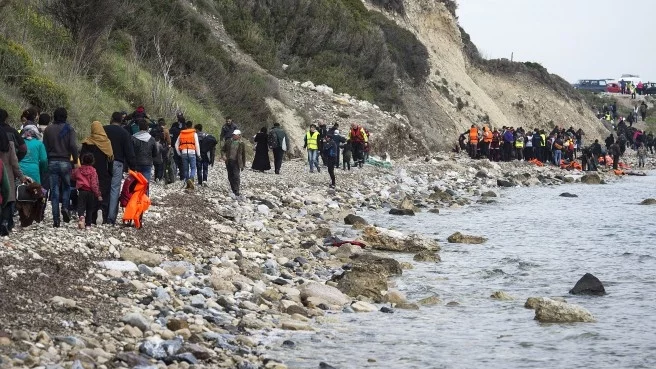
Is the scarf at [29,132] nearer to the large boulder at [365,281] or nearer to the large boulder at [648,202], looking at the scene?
the large boulder at [365,281]

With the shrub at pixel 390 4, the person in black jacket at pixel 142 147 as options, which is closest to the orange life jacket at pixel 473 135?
the shrub at pixel 390 4

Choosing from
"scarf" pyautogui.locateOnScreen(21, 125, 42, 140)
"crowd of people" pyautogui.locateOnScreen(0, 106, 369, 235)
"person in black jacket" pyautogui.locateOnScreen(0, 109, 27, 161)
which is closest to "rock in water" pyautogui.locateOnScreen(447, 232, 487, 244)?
"crowd of people" pyautogui.locateOnScreen(0, 106, 369, 235)

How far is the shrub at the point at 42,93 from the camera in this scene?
2341 centimetres

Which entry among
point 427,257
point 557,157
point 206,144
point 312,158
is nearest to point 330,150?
point 312,158

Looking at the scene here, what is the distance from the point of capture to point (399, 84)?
52.4 meters

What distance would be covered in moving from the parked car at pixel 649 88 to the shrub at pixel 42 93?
326 ft

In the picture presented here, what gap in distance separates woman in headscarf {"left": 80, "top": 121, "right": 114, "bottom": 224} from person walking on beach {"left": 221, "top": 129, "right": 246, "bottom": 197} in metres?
6.87

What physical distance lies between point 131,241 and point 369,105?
30.6 metres

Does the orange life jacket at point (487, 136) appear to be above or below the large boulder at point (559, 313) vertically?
above

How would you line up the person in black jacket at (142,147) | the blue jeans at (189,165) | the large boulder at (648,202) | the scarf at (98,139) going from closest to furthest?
the scarf at (98,139) < the person in black jacket at (142,147) < the blue jeans at (189,165) < the large boulder at (648,202)

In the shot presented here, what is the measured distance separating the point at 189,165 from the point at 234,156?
45.1 inches

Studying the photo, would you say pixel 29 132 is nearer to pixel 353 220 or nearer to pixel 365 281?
pixel 365 281

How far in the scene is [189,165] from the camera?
70.9ft

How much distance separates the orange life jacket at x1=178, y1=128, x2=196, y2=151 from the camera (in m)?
21.2
